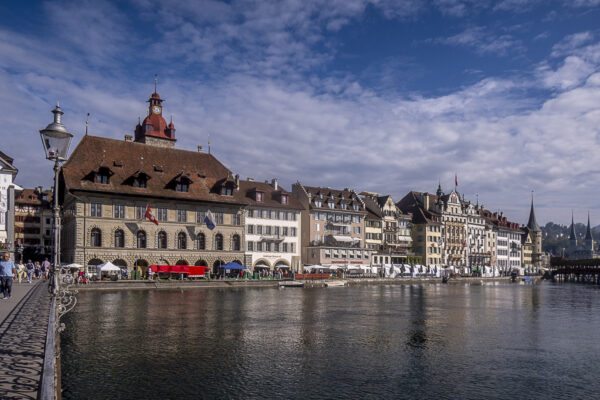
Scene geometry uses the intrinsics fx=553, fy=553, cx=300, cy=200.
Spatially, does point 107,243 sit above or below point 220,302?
above

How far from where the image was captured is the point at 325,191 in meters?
97.8

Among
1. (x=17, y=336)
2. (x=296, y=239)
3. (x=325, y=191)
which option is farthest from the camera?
(x=325, y=191)

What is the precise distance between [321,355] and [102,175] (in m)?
51.5

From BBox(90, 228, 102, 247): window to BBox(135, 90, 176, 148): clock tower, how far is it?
118ft

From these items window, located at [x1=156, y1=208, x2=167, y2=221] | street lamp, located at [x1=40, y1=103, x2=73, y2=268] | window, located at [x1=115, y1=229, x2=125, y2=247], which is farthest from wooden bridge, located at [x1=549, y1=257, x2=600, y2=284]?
street lamp, located at [x1=40, y1=103, x2=73, y2=268]

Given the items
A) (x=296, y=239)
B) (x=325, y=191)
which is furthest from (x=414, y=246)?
(x=296, y=239)

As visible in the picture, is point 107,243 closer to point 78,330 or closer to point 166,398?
point 78,330

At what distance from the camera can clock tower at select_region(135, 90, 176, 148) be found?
98375 millimetres

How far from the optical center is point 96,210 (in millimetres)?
64250

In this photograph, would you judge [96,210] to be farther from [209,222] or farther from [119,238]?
[209,222]

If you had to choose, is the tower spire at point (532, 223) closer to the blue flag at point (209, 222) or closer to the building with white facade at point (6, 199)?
the blue flag at point (209, 222)

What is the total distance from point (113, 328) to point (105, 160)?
46.3 m

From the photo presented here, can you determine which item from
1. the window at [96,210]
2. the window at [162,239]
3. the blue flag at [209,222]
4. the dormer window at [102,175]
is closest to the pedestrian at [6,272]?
the window at [96,210]

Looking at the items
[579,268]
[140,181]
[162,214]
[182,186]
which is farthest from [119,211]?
[579,268]
